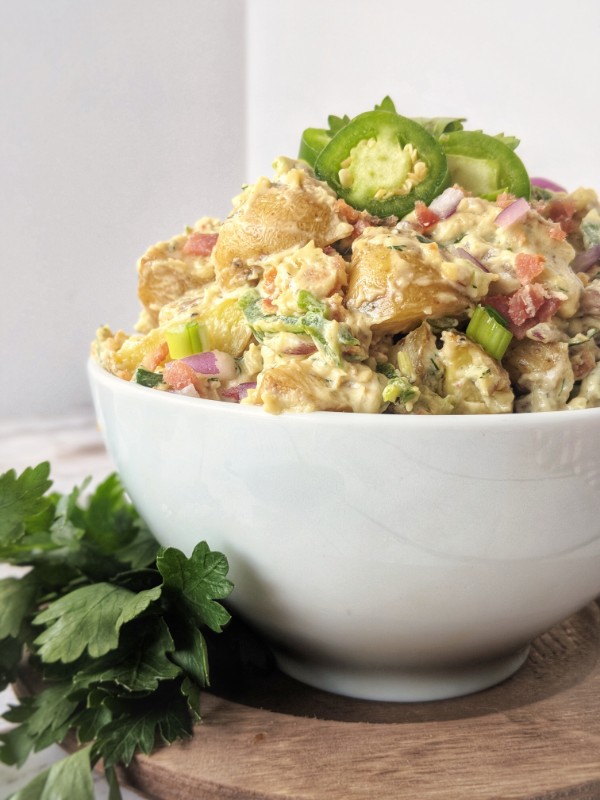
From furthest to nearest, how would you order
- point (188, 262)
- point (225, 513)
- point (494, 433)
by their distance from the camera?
point (188, 262) → point (225, 513) → point (494, 433)

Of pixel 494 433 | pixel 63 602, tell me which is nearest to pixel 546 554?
pixel 494 433

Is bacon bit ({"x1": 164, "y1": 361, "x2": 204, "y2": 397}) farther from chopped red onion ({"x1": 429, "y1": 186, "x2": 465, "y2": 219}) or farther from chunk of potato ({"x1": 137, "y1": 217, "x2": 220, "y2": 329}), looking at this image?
chopped red onion ({"x1": 429, "y1": 186, "x2": 465, "y2": 219})

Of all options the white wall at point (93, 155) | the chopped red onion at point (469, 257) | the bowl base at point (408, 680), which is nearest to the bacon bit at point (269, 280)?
the chopped red onion at point (469, 257)

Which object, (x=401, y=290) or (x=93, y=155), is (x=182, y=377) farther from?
(x=93, y=155)

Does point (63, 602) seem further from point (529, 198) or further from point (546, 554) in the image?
point (529, 198)

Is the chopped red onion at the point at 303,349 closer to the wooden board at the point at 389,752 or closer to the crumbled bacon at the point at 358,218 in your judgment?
the crumbled bacon at the point at 358,218

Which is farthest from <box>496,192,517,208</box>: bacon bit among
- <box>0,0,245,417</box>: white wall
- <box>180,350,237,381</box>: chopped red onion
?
<box>0,0,245,417</box>: white wall
